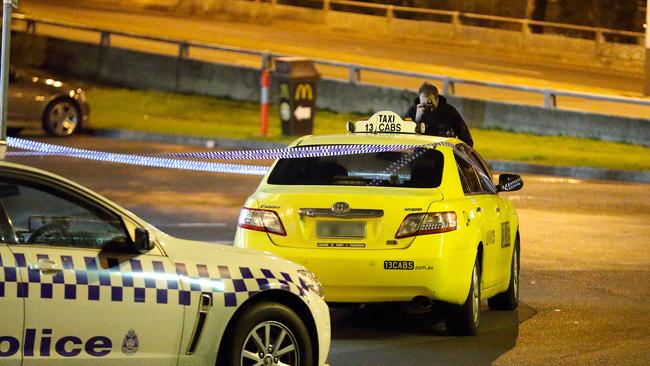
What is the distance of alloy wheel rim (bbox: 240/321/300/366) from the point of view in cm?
756

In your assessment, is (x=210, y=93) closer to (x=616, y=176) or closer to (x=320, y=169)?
(x=616, y=176)

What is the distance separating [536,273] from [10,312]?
7.34 m

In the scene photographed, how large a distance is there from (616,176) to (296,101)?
654cm

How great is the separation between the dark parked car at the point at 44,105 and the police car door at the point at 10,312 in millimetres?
18726

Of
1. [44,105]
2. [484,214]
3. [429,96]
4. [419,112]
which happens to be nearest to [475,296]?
[484,214]

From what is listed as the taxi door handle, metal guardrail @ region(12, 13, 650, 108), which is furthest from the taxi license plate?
metal guardrail @ region(12, 13, 650, 108)

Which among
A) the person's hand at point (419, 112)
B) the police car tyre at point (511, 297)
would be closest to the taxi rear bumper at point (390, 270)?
the police car tyre at point (511, 297)

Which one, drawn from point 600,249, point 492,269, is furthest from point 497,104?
point 492,269

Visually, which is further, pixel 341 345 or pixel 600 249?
pixel 600 249

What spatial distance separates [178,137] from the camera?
25547 millimetres

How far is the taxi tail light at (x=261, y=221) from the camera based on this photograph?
9914 millimetres

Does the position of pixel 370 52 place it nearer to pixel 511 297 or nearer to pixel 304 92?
pixel 304 92

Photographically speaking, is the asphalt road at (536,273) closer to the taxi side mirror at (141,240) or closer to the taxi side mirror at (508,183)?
the taxi side mirror at (508,183)

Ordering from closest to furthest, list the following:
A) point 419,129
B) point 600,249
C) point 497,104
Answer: point 419,129 → point 600,249 → point 497,104
